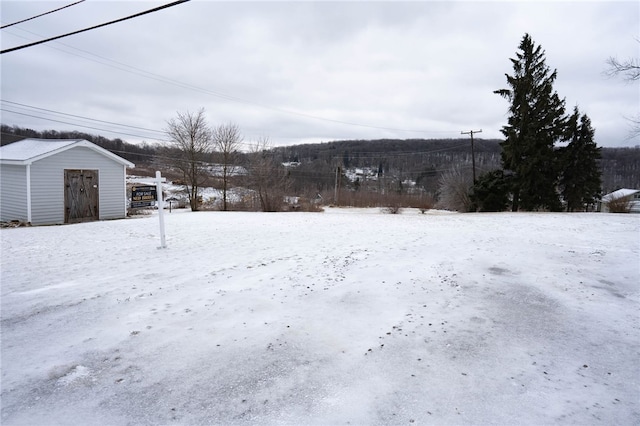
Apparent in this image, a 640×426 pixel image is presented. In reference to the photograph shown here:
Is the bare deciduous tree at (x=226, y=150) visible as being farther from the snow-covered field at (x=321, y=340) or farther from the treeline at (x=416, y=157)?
the treeline at (x=416, y=157)

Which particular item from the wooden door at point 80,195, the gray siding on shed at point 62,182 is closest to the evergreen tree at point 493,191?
the gray siding on shed at point 62,182

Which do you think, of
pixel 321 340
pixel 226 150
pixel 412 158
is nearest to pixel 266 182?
pixel 226 150

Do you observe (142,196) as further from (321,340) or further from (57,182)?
(321,340)

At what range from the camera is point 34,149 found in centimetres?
1592

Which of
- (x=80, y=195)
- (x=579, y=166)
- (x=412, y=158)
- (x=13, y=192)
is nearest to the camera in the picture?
(x=13, y=192)

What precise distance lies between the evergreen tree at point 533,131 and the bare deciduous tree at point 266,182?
1812cm

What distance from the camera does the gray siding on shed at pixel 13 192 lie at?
49.3 ft

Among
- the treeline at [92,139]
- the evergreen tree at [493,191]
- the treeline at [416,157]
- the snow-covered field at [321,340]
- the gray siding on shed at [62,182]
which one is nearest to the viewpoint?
the snow-covered field at [321,340]

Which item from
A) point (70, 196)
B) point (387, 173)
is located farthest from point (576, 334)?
point (387, 173)

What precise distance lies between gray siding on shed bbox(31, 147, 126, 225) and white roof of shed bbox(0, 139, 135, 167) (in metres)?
0.29

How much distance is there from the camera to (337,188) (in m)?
49.6

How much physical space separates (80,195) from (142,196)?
16.9 ft

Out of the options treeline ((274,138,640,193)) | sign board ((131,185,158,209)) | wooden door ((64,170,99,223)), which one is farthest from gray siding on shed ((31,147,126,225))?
treeline ((274,138,640,193))

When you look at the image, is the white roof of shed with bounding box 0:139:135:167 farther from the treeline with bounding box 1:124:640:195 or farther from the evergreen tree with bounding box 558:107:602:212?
the treeline with bounding box 1:124:640:195
